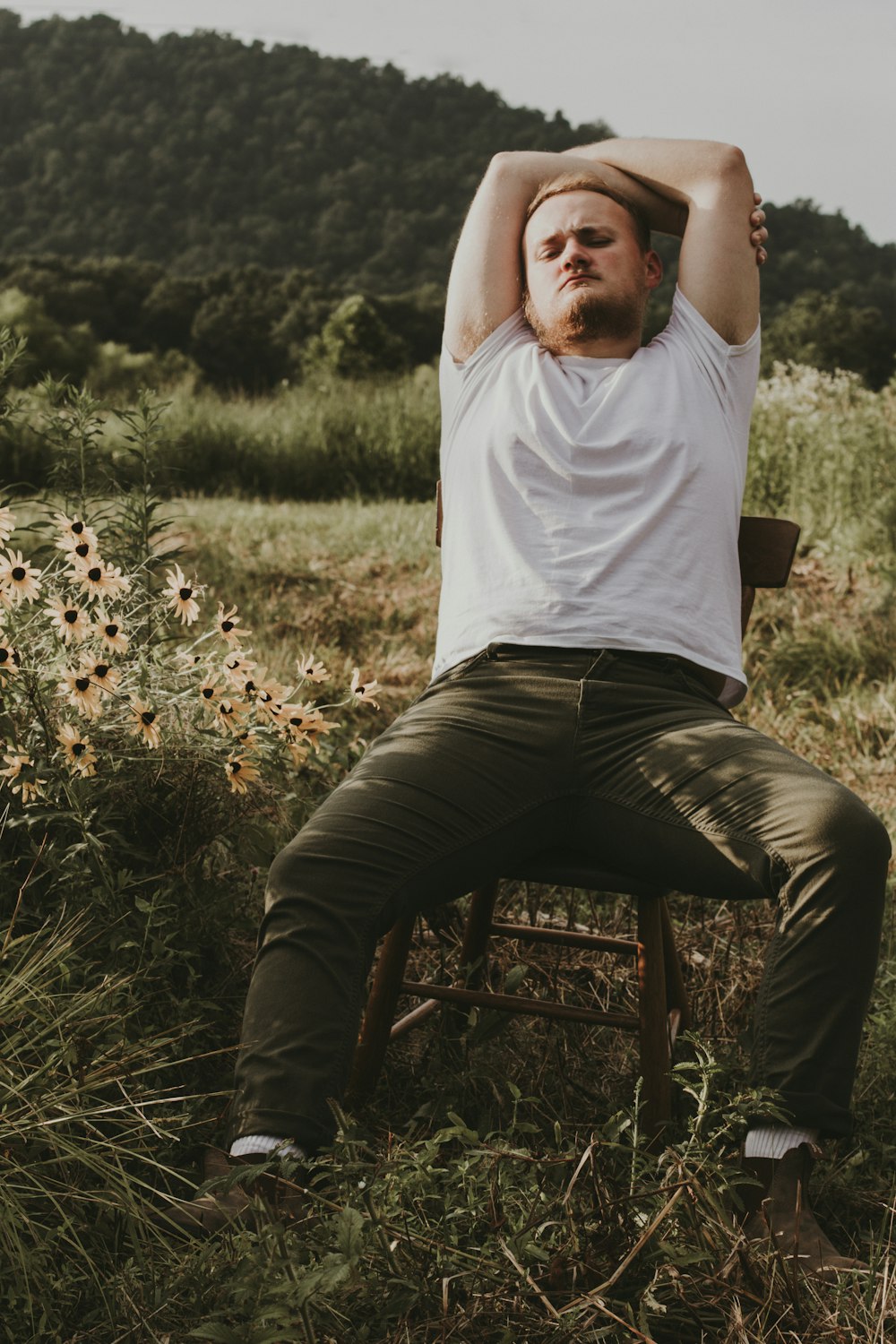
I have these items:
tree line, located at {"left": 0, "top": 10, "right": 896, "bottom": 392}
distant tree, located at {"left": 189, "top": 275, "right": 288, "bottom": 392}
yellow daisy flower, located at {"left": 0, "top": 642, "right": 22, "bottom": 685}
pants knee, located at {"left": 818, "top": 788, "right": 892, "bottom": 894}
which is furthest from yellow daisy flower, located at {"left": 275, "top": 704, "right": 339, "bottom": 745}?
distant tree, located at {"left": 189, "top": 275, "right": 288, "bottom": 392}

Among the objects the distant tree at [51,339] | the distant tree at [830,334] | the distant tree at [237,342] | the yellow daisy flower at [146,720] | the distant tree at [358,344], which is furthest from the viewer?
the distant tree at [237,342]

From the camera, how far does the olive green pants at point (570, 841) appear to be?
165 cm

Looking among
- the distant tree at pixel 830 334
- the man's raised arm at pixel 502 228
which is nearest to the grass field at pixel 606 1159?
the man's raised arm at pixel 502 228

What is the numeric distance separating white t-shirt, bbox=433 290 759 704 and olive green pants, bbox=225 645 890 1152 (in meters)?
0.07

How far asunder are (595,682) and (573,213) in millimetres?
1066

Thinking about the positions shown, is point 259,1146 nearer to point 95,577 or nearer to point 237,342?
point 95,577

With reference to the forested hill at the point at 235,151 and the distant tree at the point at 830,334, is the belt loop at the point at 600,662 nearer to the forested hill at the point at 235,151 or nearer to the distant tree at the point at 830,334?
the distant tree at the point at 830,334

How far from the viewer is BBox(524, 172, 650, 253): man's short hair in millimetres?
2562

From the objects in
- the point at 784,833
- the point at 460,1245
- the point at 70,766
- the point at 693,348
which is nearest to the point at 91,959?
the point at 70,766

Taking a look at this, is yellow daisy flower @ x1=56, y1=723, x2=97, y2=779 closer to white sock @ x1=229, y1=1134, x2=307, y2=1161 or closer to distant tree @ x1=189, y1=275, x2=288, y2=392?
white sock @ x1=229, y1=1134, x2=307, y2=1161

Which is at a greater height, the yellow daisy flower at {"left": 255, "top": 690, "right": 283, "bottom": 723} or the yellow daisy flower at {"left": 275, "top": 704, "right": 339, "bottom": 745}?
the yellow daisy flower at {"left": 255, "top": 690, "right": 283, "bottom": 723}

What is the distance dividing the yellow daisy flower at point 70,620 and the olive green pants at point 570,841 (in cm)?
49

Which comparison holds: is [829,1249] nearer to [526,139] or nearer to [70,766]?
[70,766]

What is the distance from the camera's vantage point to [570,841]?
2.06 m
